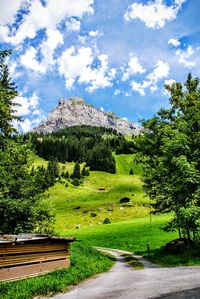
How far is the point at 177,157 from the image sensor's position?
31.1 m

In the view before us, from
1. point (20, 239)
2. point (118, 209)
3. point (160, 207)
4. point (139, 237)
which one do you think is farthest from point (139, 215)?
point (20, 239)

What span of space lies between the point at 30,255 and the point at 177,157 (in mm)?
16082

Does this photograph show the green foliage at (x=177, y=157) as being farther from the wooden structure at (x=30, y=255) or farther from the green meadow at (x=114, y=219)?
the wooden structure at (x=30, y=255)

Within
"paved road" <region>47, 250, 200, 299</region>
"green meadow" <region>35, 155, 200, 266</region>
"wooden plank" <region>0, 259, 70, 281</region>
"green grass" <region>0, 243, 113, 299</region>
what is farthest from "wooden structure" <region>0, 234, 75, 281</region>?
"green meadow" <region>35, 155, 200, 266</region>

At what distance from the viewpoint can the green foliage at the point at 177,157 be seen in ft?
95.4

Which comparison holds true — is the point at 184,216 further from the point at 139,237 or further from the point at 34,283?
the point at 139,237

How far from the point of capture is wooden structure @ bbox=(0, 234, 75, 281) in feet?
64.4

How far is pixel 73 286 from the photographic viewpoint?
20219 millimetres

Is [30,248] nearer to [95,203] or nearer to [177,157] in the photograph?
[177,157]

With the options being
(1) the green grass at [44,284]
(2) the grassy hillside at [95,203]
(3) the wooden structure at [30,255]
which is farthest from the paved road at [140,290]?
(2) the grassy hillside at [95,203]

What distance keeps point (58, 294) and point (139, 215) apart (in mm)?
103564

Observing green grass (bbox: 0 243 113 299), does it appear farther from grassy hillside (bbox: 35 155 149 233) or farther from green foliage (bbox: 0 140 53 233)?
grassy hillside (bbox: 35 155 149 233)

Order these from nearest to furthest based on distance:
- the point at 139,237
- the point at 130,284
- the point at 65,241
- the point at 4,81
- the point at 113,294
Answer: the point at 113,294, the point at 130,284, the point at 65,241, the point at 4,81, the point at 139,237

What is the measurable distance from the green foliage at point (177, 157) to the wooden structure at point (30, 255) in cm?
1009
